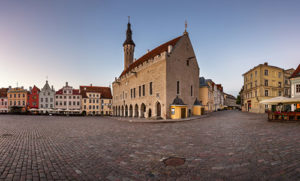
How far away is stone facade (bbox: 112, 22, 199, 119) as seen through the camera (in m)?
25.6

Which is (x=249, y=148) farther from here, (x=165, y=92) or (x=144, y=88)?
(x=144, y=88)

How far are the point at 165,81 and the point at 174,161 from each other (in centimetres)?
2049

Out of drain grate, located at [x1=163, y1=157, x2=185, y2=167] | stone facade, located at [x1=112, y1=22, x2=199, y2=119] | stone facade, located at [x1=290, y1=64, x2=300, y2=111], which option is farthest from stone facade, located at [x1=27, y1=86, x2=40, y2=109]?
stone facade, located at [x1=290, y1=64, x2=300, y2=111]

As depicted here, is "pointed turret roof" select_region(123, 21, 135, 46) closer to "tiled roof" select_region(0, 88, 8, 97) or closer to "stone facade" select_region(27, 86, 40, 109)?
"stone facade" select_region(27, 86, 40, 109)

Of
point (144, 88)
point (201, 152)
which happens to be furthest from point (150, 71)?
point (201, 152)

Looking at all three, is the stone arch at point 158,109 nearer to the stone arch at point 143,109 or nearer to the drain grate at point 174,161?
the stone arch at point 143,109

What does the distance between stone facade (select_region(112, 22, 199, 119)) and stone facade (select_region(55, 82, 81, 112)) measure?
1252 inches

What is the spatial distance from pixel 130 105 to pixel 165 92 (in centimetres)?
1495

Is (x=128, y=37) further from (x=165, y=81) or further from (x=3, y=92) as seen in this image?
(x=3, y=92)

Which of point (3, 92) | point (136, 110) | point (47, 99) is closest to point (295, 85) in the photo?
point (136, 110)

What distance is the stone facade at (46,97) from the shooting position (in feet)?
188

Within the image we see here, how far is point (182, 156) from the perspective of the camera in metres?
5.57

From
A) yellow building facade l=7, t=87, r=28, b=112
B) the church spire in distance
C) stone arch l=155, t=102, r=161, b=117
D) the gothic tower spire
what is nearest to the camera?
stone arch l=155, t=102, r=161, b=117

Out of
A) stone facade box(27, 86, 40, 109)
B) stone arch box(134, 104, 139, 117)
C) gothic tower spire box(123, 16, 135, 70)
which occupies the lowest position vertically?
stone arch box(134, 104, 139, 117)
